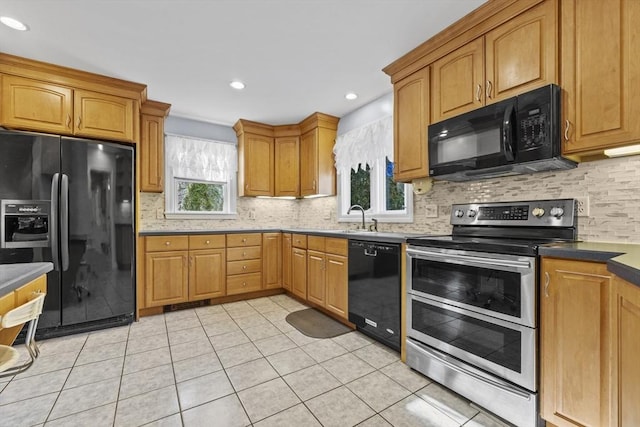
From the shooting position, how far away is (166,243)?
3.30 m

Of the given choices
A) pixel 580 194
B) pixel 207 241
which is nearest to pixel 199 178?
pixel 207 241

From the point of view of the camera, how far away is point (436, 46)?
226 centimetres

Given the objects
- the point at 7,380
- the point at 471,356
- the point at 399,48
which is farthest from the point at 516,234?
the point at 7,380

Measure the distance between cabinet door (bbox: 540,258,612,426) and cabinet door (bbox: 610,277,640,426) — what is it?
7cm

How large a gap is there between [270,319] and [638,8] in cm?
339

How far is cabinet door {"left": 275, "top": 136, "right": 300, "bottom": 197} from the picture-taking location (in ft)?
14.1

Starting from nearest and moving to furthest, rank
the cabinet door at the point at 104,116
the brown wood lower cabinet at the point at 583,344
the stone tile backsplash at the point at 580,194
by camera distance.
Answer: the brown wood lower cabinet at the point at 583,344
the stone tile backsplash at the point at 580,194
the cabinet door at the point at 104,116

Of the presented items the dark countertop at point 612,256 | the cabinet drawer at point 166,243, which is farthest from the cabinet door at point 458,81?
the cabinet drawer at point 166,243

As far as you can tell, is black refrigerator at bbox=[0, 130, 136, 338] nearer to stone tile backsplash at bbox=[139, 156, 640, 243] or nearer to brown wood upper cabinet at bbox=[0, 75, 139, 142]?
brown wood upper cabinet at bbox=[0, 75, 139, 142]

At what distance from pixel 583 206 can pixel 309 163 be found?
299 centimetres

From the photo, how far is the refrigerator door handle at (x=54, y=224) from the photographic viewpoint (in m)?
2.62

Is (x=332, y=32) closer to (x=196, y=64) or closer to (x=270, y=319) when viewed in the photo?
(x=196, y=64)

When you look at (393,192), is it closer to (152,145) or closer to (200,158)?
(200,158)

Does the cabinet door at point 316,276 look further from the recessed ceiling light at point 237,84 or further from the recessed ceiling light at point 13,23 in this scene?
the recessed ceiling light at point 13,23
